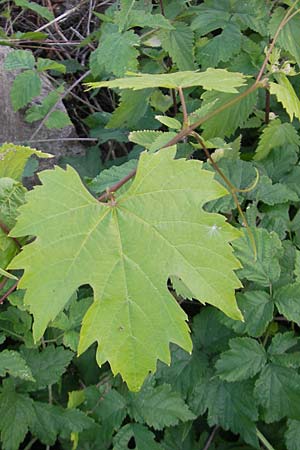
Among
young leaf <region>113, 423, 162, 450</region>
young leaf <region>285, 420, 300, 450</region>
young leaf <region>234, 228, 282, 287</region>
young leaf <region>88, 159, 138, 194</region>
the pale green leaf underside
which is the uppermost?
the pale green leaf underside

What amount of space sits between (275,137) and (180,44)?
44cm

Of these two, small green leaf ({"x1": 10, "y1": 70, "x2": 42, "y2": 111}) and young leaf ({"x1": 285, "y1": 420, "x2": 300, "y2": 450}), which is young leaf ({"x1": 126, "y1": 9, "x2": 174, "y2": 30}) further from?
young leaf ({"x1": 285, "y1": 420, "x2": 300, "y2": 450})

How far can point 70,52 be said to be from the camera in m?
2.48

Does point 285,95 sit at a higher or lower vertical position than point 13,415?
higher

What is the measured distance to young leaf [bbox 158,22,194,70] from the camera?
178 centimetres

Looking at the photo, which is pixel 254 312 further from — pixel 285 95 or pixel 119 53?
pixel 119 53

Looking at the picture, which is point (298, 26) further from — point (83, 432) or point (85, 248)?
point (83, 432)

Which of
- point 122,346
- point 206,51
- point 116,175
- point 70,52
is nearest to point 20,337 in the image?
point 116,175

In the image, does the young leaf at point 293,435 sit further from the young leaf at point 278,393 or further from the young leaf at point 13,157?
the young leaf at point 13,157

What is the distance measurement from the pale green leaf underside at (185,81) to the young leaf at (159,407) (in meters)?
0.76

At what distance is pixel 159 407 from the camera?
1.42 metres

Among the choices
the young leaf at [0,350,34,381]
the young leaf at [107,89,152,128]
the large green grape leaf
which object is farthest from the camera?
the young leaf at [107,89,152,128]

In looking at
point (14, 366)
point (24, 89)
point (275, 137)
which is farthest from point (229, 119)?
point (14, 366)

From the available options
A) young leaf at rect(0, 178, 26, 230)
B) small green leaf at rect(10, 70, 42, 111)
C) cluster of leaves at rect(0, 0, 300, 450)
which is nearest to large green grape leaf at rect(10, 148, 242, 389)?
cluster of leaves at rect(0, 0, 300, 450)
